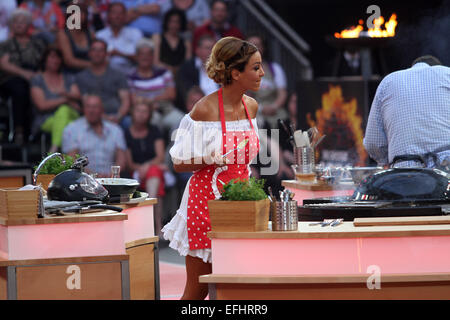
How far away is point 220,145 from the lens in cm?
384

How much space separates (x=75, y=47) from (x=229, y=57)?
5110mm

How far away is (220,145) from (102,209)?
658mm

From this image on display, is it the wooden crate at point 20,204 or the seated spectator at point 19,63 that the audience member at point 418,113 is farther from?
the seated spectator at point 19,63

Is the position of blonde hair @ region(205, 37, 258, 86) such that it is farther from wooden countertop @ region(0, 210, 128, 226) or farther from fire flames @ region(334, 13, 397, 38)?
fire flames @ region(334, 13, 397, 38)

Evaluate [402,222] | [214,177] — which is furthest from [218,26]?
[402,222]

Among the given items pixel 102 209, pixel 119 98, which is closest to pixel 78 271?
pixel 102 209

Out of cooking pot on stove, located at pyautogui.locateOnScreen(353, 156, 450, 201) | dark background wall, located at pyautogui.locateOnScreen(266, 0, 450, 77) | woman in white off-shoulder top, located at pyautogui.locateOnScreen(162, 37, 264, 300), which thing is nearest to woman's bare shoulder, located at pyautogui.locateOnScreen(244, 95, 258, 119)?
woman in white off-shoulder top, located at pyautogui.locateOnScreen(162, 37, 264, 300)

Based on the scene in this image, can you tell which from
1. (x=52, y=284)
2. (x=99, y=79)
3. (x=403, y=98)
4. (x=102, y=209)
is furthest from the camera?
(x=99, y=79)

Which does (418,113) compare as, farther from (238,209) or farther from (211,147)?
(238,209)

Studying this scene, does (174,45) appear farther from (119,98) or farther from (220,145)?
(220,145)

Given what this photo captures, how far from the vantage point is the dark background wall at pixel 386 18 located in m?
8.34

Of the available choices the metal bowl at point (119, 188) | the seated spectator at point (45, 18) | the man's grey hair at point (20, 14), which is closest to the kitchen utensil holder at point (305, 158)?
the metal bowl at point (119, 188)

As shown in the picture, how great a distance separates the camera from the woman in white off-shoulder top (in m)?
3.80

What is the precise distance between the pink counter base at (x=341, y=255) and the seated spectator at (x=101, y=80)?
5.70 m
